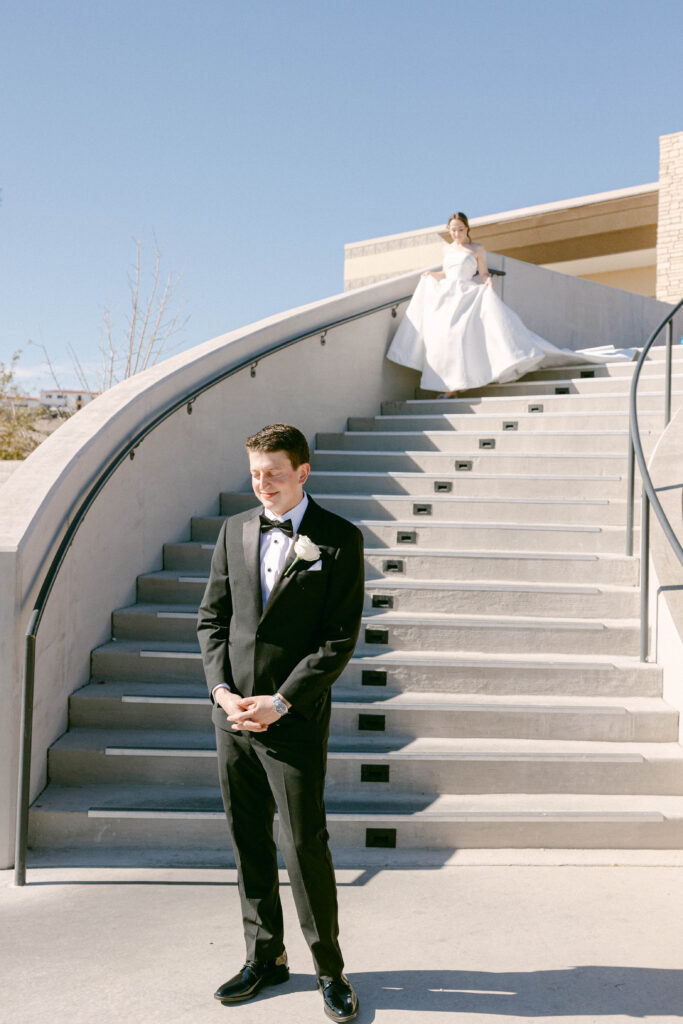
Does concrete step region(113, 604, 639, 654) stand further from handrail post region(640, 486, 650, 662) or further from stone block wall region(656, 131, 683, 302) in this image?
stone block wall region(656, 131, 683, 302)

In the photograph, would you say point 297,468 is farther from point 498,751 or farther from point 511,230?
point 511,230

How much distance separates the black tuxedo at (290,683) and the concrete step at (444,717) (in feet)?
5.34

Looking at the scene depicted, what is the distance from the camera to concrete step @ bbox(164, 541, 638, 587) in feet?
16.8

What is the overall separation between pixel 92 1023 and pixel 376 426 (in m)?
5.22

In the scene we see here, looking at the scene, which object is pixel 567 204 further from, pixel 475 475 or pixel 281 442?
pixel 281 442

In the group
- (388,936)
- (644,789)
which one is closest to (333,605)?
(388,936)

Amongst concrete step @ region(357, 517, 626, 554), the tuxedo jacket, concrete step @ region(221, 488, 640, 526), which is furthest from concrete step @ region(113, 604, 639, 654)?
the tuxedo jacket

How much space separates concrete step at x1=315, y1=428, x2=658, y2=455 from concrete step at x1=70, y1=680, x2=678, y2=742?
210 cm

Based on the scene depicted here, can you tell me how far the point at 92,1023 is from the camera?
2.60 m

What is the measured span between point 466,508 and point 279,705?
3468 mm

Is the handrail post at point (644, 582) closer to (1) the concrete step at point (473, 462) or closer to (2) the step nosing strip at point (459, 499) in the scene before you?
(2) the step nosing strip at point (459, 499)

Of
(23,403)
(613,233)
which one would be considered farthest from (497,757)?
(613,233)

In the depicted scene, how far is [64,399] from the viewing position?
656 inches

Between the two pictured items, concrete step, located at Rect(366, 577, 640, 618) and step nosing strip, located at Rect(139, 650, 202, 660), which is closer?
step nosing strip, located at Rect(139, 650, 202, 660)
